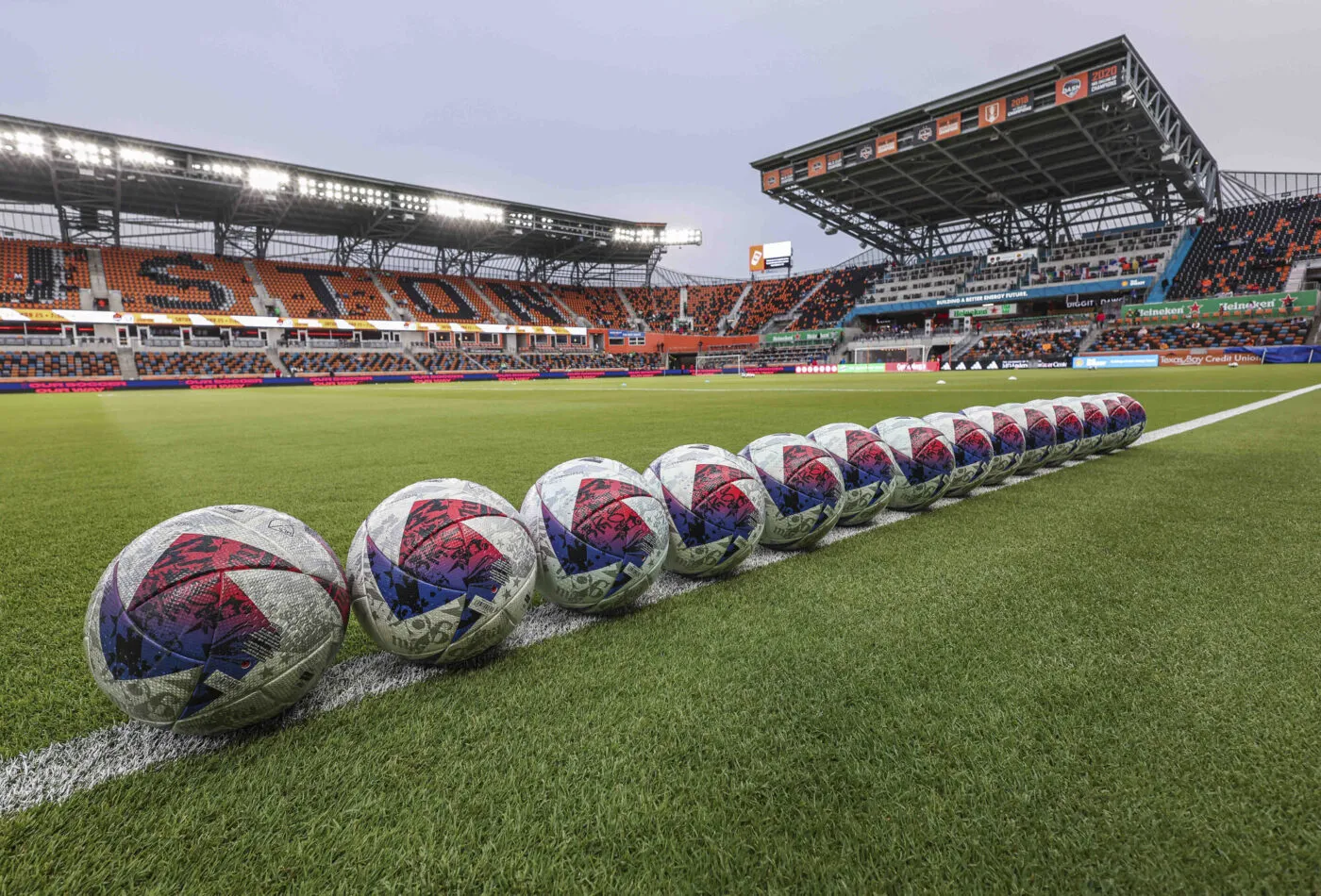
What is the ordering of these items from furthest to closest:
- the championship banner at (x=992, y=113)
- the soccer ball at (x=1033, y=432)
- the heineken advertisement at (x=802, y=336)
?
1. the heineken advertisement at (x=802, y=336)
2. the championship banner at (x=992, y=113)
3. the soccer ball at (x=1033, y=432)

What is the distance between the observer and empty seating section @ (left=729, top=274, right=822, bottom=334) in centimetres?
6569

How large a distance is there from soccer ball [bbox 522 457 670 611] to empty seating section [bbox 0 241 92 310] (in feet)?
168

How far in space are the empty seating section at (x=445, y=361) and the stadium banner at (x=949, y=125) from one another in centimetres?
3686

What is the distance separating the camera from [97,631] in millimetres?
1779

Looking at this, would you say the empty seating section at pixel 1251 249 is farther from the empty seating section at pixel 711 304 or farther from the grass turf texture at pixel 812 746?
the grass turf texture at pixel 812 746

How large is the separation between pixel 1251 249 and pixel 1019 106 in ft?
70.8

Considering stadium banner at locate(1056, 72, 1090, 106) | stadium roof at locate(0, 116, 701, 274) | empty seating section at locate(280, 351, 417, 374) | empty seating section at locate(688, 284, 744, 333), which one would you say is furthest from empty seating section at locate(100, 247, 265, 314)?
stadium banner at locate(1056, 72, 1090, 106)

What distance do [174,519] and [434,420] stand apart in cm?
1083

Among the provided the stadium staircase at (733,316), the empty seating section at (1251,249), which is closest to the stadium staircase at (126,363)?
the stadium staircase at (733,316)

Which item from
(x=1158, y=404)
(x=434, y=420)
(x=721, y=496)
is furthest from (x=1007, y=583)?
(x=1158, y=404)

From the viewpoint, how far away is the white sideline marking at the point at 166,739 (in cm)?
166

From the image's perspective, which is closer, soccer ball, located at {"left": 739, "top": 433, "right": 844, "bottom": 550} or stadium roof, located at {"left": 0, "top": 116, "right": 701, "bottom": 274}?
soccer ball, located at {"left": 739, "top": 433, "right": 844, "bottom": 550}

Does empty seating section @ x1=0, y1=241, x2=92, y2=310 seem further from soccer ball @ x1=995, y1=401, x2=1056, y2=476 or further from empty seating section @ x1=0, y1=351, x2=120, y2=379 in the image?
soccer ball @ x1=995, y1=401, x2=1056, y2=476

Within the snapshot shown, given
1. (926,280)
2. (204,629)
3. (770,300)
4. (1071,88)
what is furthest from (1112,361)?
(204,629)
